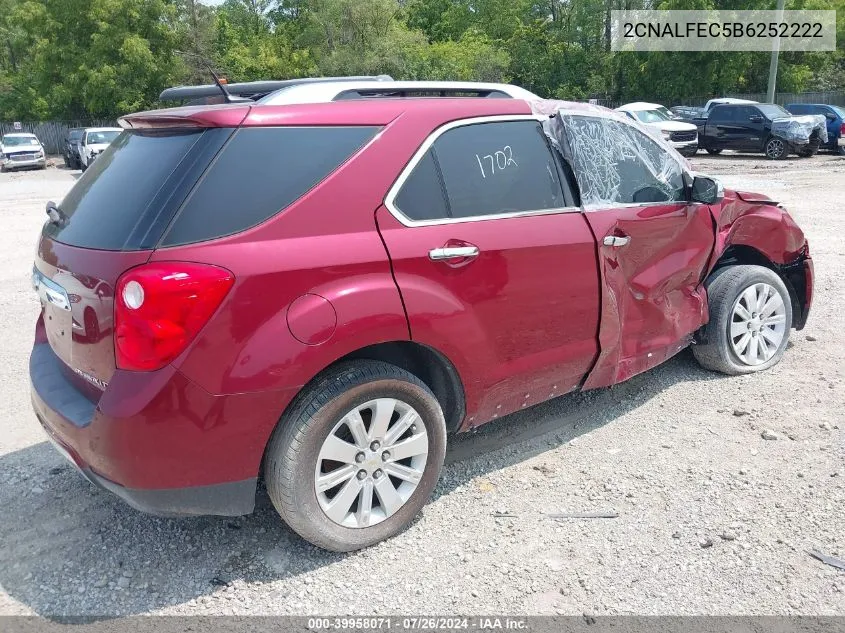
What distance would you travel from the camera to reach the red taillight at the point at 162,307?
8.39 feet

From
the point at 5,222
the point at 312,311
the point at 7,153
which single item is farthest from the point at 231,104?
the point at 7,153

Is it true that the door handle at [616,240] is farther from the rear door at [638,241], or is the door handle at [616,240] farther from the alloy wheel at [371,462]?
the alloy wheel at [371,462]

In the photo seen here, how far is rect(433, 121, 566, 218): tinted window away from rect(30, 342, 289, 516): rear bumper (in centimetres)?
124

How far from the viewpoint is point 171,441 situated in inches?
103

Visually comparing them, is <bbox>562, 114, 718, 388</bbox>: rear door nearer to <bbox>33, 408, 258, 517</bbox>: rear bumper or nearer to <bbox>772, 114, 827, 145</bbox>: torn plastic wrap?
<bbox>33, 408, 258, 517</bbox>: rear bumper

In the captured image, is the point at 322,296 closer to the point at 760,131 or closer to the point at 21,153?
the point at 760,131

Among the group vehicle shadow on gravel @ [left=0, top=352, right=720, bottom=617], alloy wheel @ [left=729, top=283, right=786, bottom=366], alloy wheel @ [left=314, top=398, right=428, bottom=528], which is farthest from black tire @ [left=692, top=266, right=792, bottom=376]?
alloy wheel @ [left=314, top=398, right=428, bottom=528]

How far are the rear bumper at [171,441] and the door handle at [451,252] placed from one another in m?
0.84

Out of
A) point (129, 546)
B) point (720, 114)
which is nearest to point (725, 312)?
point (129, 546)

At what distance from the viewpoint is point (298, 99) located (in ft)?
10.2

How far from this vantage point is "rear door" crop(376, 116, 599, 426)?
306cm

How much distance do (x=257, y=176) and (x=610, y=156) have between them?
2062mm

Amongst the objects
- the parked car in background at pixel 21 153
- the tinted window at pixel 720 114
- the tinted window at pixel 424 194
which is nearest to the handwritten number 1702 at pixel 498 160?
the tinted window at pixel 424 194

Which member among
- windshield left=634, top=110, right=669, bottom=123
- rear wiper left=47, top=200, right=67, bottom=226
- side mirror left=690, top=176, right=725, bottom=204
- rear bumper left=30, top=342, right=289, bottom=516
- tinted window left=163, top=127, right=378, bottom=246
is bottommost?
windshield left=634, top=110, right=669, bottom=123
